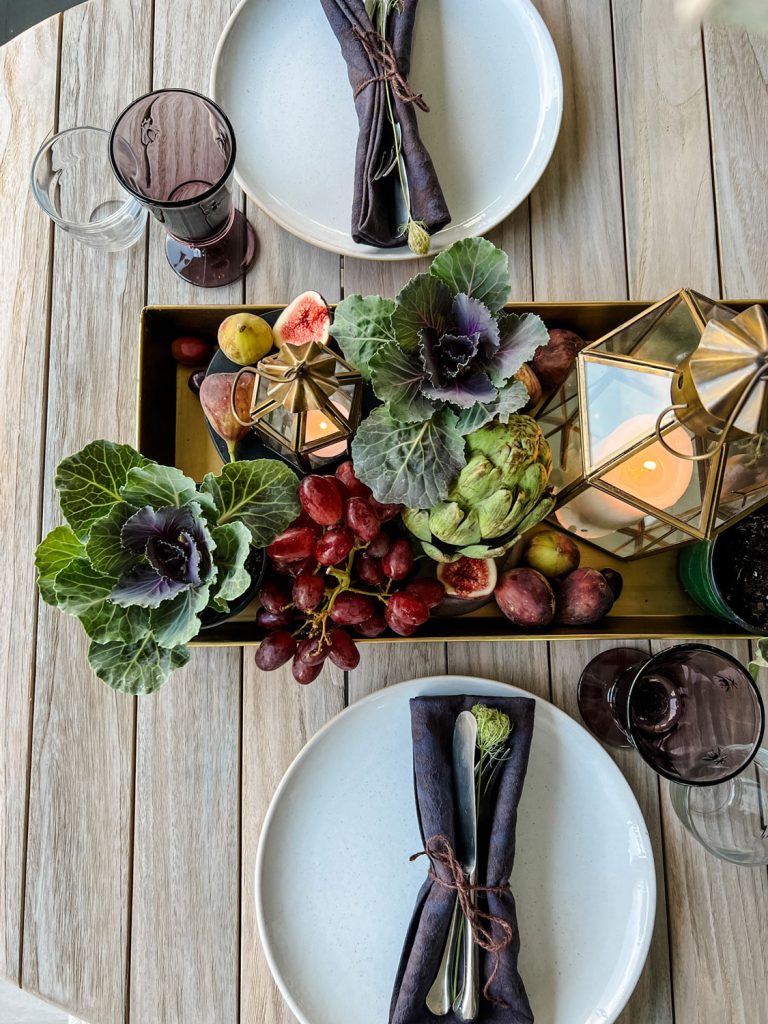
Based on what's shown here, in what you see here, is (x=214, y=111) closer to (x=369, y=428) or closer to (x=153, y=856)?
(x=369, y=428)

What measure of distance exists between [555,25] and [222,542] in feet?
2.72

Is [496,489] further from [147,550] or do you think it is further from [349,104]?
[349,104]

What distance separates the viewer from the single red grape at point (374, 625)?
76 centimetres

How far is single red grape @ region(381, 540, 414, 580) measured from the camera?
2.36ft

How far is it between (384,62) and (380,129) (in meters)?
0.08

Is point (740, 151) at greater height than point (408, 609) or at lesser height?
greater

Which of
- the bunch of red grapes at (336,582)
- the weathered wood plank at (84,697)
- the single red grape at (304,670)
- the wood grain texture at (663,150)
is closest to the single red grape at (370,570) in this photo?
the bunch of red grapes at (336,582)

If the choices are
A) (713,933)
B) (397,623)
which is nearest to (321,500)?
(397,623)

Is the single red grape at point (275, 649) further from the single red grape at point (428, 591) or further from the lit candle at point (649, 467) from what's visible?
the lit candle at point (649, 467)

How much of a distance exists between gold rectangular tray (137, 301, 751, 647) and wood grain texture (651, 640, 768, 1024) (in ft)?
0.65

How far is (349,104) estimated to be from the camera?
0.92m

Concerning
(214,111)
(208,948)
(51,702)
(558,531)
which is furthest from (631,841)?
(214,111)

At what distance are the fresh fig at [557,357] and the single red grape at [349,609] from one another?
324 mm

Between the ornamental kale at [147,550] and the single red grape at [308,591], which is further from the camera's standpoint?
the single red grape at [308,591]
